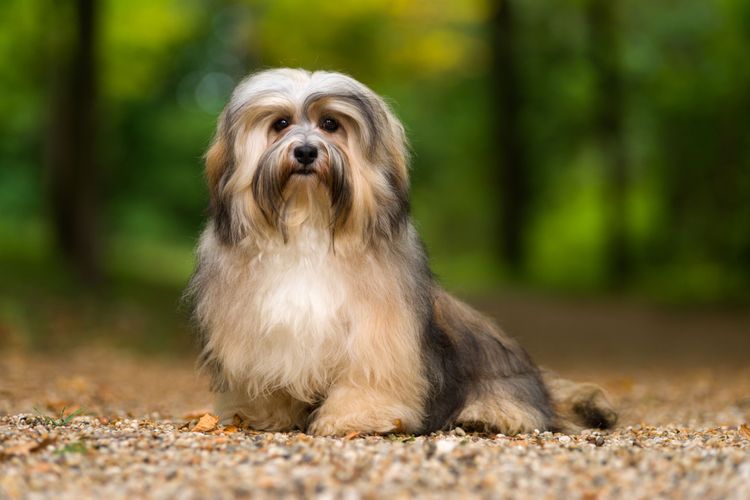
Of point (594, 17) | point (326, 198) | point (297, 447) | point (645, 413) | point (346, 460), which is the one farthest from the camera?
point (594, 17)

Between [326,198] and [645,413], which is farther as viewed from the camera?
[645,413]

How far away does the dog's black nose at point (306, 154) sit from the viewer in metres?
5.41

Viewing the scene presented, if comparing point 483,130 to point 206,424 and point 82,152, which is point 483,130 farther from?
point 206,424

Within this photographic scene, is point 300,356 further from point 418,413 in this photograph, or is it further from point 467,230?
A: point 467,230

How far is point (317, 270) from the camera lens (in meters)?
5.54

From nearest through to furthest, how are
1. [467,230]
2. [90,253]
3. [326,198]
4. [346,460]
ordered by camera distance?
[346,460]
[326,198]
[90,253]
[467,230]

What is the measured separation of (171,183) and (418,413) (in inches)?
1198

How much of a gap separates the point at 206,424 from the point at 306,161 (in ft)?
4.82

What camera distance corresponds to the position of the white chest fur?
5500mm

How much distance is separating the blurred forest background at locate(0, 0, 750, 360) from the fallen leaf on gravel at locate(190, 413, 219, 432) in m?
8.03

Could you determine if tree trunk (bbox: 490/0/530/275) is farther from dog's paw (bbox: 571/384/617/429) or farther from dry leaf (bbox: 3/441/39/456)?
dry leaf (bbox: 3/441/39/456)

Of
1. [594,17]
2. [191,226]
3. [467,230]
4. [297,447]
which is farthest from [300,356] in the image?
[191,226]

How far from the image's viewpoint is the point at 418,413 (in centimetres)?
564

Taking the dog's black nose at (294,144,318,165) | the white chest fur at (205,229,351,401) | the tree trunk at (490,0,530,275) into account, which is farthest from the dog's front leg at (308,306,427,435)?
the tree trunk at (490,0,530,275)
